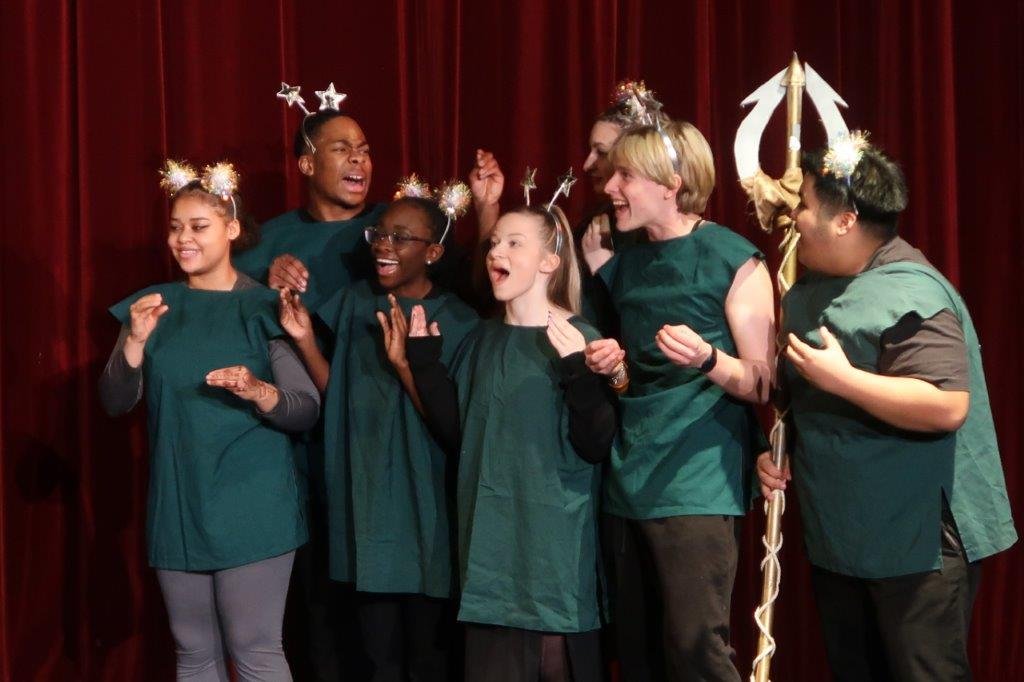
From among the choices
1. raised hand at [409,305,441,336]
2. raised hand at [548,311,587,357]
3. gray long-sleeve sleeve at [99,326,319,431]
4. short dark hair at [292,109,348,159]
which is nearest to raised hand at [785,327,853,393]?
raised hand at [548,311,587,357]

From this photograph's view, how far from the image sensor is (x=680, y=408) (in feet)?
8.87

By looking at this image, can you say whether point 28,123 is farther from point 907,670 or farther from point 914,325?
point 907,670

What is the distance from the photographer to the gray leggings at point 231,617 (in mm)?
2934

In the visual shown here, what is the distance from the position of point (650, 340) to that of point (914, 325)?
65 cm

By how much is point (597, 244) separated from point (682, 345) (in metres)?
0.70

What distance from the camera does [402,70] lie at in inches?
153

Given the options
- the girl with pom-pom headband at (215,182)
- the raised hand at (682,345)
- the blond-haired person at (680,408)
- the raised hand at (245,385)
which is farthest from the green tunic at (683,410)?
the girl with pom-pom headband at (215,182)

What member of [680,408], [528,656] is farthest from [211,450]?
[680,408]

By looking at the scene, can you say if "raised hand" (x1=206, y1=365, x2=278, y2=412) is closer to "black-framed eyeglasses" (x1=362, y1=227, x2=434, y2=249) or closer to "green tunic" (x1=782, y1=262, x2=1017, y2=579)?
"black-framed eyeglasses" (x1=362, y1=227, x2=434, y2=249)

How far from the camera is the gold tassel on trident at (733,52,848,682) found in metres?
2.70

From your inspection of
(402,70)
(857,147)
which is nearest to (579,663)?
(857,147)

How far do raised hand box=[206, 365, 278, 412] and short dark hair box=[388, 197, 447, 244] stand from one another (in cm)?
61

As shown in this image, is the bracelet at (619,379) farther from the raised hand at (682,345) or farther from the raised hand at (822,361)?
the raised hand at (822,361)

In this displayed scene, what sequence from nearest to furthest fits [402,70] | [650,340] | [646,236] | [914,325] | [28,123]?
1. [914,325]
2. [650,340]
3. [646,236]
4. [28,123]
5. [402,70]
